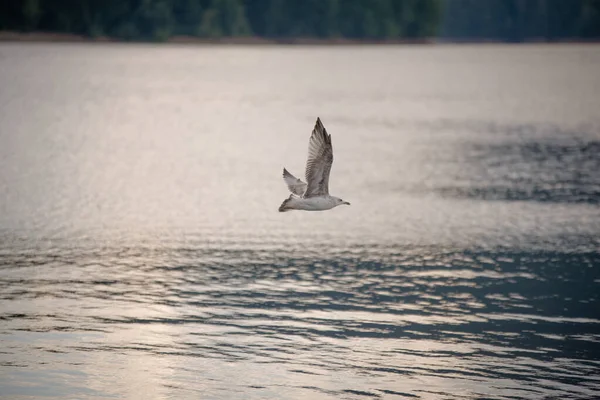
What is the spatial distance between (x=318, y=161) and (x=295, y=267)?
465 inches

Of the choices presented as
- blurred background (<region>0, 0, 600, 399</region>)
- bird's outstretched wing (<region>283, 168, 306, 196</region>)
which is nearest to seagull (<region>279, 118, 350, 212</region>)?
bird's outstretched wing (<region>283, 168, 306, 196</region>)

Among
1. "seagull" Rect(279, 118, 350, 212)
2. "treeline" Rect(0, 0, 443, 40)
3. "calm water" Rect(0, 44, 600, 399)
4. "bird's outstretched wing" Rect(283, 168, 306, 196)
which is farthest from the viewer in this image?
"treeline" Rect(0, 0, 443, 40)

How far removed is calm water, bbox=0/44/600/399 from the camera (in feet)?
85.5

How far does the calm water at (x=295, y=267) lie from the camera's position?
1025 inches

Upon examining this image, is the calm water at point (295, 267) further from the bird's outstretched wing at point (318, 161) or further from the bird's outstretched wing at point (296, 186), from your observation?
the bird's outstretched wing at point (318, 161)

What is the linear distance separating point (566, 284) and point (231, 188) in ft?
69.0

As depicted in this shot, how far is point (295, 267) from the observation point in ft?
117

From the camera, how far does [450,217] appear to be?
44.2 metres

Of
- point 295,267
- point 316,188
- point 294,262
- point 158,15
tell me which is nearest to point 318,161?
point 316,188

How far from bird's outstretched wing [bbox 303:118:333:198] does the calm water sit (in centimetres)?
403

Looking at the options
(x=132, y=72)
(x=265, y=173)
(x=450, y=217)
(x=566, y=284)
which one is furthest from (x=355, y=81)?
(x=566, y=284)

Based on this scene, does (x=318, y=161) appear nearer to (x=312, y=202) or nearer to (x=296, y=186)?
(x=312, y=202)

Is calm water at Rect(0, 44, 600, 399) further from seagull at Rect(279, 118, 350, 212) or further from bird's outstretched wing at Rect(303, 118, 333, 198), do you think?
bird's outstretched wing at Rect(303, 118, 333, 198)

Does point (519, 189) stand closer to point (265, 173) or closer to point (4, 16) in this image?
point (265, 173)
